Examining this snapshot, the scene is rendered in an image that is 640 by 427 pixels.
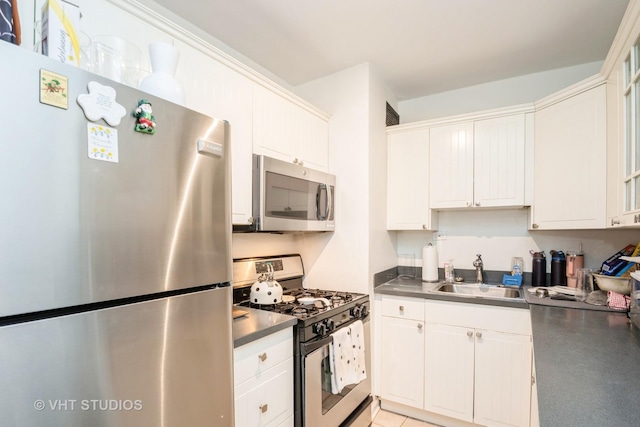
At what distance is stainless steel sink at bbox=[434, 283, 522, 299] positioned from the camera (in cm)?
236

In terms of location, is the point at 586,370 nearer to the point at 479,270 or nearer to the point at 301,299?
the point at 301,299

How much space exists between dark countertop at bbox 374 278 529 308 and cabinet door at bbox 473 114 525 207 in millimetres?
739

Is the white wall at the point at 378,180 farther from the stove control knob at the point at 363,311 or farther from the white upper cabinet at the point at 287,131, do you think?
the white upper cabinet at the point at 287,131

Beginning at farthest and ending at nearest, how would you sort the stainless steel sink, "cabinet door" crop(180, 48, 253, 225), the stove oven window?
the stainless steel sink → the stove oven window → "cabinet door" crop(180, 48, 253, 225)

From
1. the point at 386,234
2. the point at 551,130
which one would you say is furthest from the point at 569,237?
the point at 386,234

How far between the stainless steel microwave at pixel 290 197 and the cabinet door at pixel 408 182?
0.60m

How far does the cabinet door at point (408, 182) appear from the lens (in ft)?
8.51

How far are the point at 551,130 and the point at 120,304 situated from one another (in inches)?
104

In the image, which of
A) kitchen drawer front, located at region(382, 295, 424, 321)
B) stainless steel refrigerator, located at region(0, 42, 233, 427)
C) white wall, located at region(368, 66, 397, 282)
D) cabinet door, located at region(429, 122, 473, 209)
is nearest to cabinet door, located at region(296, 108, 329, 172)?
white wall, located at region(368, 66, 397, 282)

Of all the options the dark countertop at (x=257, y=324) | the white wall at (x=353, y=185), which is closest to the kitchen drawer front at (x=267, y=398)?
the dark countertop at (x=257, y=324)

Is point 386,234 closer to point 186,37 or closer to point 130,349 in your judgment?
point 186,37

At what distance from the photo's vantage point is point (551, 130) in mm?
2162

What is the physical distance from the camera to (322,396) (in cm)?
175

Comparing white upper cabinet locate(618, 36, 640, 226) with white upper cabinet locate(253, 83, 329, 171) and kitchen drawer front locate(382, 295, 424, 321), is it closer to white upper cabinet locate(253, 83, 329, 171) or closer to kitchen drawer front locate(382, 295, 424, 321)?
kitchen drawer front locate(382, 295, 424, 321)
